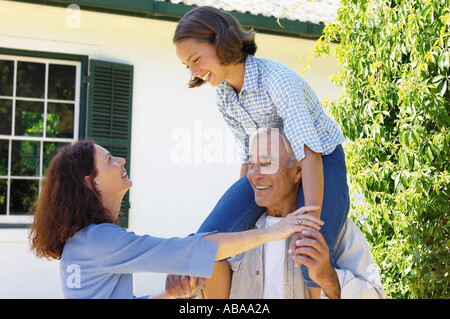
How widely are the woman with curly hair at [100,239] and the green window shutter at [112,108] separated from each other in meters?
3.40

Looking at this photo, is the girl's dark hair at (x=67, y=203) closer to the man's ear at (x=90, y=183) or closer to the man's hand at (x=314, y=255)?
the man's ear at (x=90, y=183)

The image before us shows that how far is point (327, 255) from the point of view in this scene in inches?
97.7

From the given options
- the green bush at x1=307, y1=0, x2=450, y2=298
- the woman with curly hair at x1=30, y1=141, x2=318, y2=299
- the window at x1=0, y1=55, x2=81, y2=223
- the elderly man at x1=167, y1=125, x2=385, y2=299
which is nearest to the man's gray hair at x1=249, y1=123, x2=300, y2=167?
the elderly man at x1=167, y1=125, x2=385, y2=299

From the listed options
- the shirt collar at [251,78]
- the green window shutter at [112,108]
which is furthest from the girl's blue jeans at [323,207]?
the green window shutter at [112,108]

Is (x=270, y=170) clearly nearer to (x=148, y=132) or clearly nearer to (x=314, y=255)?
(x=314, y=255)

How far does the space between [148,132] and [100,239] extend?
3.89 meters

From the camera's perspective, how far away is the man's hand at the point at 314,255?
2.44 meters

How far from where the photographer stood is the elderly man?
2.76 metres

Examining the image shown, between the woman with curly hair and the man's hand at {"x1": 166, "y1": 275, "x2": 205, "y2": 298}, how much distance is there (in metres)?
0.28

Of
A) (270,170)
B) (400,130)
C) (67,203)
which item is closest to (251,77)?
(270,170)

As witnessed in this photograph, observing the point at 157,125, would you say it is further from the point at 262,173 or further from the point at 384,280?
the point at 262,173

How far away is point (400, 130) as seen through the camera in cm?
448
